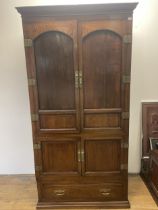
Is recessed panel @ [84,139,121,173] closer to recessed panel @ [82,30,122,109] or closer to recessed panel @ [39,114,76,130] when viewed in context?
recessed panel @ [39,114,76,130]

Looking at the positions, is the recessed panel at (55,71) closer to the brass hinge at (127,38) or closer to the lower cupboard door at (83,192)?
the brass hinge at (127,38)

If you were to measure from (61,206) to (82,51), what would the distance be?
5.09 ft

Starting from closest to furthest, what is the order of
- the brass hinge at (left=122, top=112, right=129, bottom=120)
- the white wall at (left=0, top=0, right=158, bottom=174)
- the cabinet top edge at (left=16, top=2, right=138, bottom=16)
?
the cabinet top edge at (left=16, top=2, right=138, bottom=16)
the brass hinge at (left=122, top=112, right=129, bottom=120)
the white wall at (left=0, top=0, right=158, bottom=174)

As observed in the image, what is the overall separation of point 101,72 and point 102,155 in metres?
0.80

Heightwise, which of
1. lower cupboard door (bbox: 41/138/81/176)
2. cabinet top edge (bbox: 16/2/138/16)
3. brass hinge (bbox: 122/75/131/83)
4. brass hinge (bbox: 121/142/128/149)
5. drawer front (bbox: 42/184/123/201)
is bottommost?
drawer front (bbox: 42/184/123/201)

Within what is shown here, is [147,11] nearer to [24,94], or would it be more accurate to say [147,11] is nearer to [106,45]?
[106,45]

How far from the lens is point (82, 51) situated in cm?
180

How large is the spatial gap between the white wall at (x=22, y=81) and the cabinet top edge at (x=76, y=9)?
65 cm

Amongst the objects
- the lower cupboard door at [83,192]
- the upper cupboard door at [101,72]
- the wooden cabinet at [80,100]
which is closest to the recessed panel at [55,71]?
the wooden cabinet at [80,100]

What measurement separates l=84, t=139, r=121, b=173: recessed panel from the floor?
515 mm

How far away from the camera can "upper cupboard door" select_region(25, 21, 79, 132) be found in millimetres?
1759

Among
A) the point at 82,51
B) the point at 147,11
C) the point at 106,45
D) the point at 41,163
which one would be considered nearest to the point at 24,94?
the point at 41,163

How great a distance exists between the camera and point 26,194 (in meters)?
2.37

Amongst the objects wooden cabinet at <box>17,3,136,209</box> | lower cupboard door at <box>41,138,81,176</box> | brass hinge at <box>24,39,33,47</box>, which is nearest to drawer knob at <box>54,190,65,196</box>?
wooden cabinet at <box>17,3,136,209</box>
